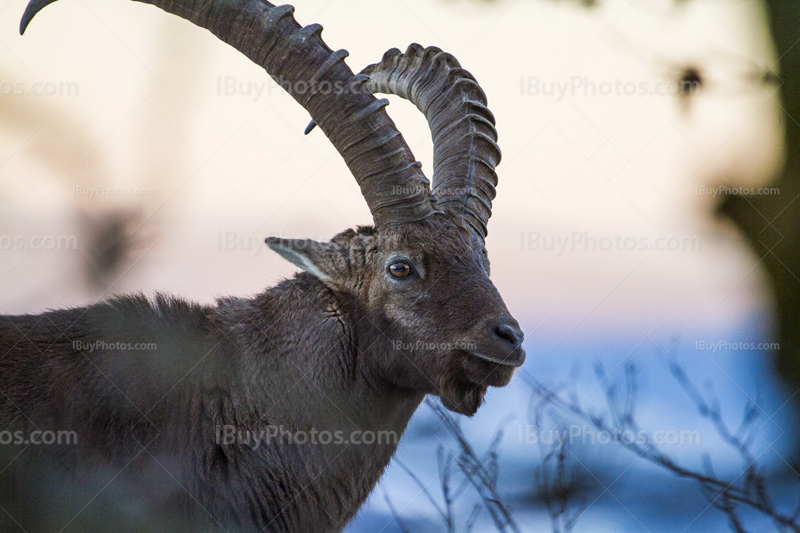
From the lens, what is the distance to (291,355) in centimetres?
510

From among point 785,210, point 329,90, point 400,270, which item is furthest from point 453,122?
point 785,210

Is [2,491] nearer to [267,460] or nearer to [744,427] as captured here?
[267,460]

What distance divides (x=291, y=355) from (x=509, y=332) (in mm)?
1469

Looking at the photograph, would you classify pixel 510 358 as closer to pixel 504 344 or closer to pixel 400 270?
pixel 504 344

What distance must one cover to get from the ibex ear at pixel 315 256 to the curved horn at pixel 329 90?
1.35 feet

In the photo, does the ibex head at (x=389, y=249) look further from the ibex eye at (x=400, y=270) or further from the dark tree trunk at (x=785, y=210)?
the dark tree trunk at (x=785, y=210)

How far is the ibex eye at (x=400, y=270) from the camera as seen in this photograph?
201 inches

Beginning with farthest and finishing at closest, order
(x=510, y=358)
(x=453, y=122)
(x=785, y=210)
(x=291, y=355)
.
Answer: (x=785, y=210) → (x=453, y=122) → (x=291, y=355) → (x=510, y=358)

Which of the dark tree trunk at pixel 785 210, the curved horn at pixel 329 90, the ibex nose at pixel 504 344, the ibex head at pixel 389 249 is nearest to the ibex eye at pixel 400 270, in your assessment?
the ibex head at pixel 389 249

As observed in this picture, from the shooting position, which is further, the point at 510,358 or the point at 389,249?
the point at 389,249

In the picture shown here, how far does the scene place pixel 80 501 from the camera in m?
4.59

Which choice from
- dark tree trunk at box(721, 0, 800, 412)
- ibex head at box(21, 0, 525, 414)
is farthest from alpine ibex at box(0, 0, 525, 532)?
dark tree trunk at box(721, 0, 800, 412)

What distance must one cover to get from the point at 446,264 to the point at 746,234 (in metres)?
4.75

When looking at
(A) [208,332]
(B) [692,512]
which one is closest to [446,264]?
Result: (A) [208,332]
